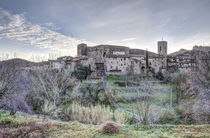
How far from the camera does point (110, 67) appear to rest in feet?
131

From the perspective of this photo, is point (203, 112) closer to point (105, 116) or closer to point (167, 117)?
point (167, 117)

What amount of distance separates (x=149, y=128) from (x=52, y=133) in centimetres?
367

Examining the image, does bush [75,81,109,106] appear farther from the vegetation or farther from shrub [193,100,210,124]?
shrub [193,100,210,124]

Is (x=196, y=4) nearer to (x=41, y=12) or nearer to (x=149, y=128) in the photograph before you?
(x=149, y=128)

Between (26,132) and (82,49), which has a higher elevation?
(82,49)

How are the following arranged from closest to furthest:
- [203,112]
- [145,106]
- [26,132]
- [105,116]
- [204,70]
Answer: [26,132] → [145,106] → [204,70] → [203,112] → [105,116]

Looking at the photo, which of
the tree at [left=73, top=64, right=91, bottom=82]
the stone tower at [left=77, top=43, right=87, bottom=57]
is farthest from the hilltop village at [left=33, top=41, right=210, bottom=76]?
the tree at [left=73, top=64, right=91, bottom=82]

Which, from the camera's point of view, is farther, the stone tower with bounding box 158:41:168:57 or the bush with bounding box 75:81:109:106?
the stone tower with bounding box 158:41:168:57

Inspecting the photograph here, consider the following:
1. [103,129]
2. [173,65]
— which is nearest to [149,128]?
[103,129]

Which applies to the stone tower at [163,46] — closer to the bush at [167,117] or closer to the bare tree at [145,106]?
the bush at [167,117]

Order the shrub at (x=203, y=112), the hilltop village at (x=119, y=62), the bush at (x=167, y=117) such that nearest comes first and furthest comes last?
the shrub at (x=203, y=112) → the bush at (x=167, y=117) → the hilltop village at (x=119, y=62)

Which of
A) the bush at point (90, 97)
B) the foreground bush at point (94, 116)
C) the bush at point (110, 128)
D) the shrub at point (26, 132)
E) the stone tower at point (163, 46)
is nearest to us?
the shrub at point (26, 132)

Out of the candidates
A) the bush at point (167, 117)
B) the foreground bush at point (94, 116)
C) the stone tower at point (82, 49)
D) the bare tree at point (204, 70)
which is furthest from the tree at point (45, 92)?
the stone tower at point (82, 49)

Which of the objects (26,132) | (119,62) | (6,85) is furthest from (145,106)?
(119,62)
